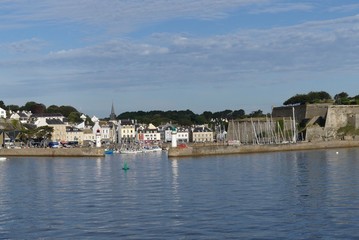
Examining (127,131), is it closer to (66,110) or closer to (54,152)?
(66,110)

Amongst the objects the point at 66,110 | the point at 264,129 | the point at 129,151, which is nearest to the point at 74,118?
the point at 66,110

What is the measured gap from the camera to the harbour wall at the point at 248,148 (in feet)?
134

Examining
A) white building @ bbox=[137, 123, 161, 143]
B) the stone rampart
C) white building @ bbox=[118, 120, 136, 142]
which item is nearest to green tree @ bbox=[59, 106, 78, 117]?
white building @ bbox=[118, 120, 136, 142]

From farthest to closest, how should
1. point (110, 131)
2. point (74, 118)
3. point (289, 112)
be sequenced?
point (74, 118) < point (110, 131) < point (289, 112)

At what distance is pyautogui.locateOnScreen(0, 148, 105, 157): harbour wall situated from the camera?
147 ft

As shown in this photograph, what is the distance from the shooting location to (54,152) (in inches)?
1838

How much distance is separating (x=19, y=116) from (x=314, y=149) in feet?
122

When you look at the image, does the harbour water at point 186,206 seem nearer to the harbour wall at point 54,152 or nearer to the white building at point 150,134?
the harbour wall at point 54,152

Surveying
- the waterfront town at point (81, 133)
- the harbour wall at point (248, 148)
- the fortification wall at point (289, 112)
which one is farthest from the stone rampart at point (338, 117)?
the waterfront town at point (81, 133)

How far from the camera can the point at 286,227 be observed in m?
12.6

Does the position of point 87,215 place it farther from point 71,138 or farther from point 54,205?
point 71,138

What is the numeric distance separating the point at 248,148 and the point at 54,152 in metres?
13.6

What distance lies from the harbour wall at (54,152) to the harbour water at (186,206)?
19922 mm

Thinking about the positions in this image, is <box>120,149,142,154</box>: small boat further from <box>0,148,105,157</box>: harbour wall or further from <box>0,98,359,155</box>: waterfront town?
<box>0,148,105,157</box>: harbour wall
